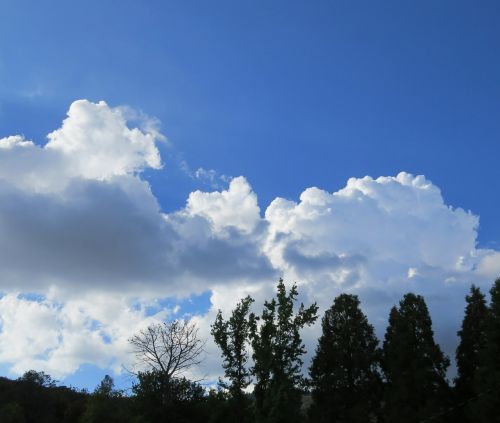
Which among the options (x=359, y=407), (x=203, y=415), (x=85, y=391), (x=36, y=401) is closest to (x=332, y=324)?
(x=359, y=407)

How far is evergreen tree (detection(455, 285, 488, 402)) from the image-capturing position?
37.1 meters

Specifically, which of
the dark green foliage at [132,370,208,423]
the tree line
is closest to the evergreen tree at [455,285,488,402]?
the tree line

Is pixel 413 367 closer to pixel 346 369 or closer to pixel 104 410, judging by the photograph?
pixel 346 369

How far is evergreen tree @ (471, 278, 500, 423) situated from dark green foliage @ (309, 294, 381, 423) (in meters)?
8.05

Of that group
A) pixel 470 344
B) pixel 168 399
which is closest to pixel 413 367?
pixel 470 344

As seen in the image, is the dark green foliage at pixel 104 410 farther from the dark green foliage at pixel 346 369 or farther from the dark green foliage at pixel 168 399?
the dark green foliage at pixel 346 369

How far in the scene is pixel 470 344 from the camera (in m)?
37.6

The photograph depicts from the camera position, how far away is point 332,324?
43.5 metres

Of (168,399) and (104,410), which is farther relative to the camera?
(168,399)

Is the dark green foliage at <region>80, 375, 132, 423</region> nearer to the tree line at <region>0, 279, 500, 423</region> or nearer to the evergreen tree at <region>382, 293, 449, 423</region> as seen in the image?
the tree line at <region>0, 279, 500, 423</region>

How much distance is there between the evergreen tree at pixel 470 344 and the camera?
122 feet

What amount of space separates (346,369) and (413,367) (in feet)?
17.7

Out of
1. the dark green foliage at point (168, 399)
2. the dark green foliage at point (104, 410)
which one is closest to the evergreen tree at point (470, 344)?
the dark green foliage at point (168, 399)

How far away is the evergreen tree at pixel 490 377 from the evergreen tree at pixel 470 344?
146cm
